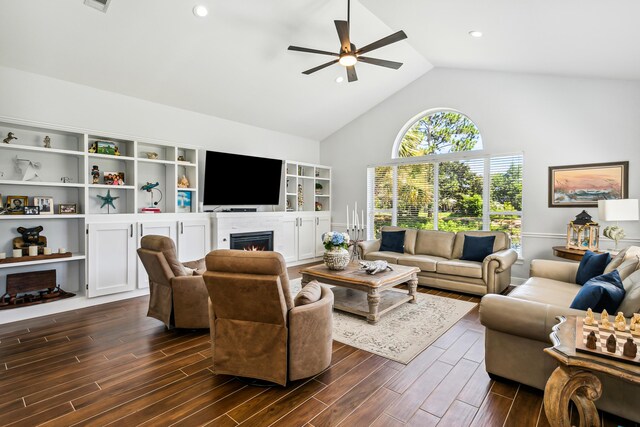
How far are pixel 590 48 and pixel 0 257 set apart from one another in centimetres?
696

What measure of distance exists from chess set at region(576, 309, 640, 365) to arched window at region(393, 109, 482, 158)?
452 cm

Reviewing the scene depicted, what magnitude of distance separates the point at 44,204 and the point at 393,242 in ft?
16.7

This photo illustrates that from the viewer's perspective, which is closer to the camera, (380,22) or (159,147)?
(380,22)

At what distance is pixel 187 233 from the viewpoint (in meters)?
5.13

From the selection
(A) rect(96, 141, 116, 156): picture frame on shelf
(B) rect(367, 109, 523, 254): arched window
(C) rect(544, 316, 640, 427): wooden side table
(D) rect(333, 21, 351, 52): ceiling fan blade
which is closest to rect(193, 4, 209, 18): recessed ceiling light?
(D) rect(333, 21, 351, 52): ceiling fan blade

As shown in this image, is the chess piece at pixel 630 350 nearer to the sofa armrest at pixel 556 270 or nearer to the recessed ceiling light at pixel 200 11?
the sofa armrest at pixel 556 270

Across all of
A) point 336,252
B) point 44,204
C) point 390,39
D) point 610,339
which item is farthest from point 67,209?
point 610,339

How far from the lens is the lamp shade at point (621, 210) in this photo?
3834 mm

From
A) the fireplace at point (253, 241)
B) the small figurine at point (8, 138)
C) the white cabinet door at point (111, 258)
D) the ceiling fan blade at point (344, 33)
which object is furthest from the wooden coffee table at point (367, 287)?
the small figurine at point (8, 138)

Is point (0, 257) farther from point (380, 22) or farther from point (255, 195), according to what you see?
point (380, 22)

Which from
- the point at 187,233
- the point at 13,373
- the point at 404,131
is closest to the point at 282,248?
the point at 187,233

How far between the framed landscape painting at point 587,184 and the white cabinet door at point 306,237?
4419 millimetres

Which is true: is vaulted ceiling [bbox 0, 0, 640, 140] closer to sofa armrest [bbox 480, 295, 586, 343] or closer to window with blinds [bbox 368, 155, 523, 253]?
window with blinds [bbox 368, 155, 523, 253]

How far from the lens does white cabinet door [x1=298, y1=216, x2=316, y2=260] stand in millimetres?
7066
